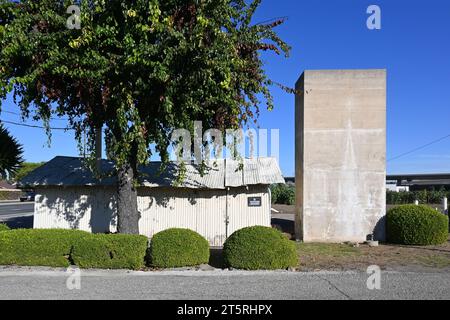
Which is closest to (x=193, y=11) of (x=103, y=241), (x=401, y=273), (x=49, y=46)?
(x=49, y=46)

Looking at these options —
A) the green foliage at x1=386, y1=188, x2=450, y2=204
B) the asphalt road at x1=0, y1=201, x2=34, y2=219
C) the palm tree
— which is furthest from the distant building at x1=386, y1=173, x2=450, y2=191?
the palm tree

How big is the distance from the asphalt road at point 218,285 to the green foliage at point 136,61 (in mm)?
3628

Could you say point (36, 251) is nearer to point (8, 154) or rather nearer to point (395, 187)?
point (8, 154)

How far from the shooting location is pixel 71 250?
38.5 ft

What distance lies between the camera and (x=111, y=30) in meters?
11.9

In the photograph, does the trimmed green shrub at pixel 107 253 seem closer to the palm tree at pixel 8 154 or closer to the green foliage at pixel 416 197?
the palm tree at pixel 8 154

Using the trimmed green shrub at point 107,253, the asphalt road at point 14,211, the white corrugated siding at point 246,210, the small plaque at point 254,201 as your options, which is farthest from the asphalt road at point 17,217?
the trimmed green shrub at point 107,253

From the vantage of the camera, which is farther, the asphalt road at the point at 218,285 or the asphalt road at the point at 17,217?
the asphalt road at the point at 17,217

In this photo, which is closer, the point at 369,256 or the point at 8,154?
the point at 369,256

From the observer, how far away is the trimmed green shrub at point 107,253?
11.4 metres

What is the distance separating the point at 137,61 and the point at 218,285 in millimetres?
5816

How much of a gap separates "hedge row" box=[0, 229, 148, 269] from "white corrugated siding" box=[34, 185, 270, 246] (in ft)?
17.8

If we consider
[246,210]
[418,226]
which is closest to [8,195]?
[246,210]

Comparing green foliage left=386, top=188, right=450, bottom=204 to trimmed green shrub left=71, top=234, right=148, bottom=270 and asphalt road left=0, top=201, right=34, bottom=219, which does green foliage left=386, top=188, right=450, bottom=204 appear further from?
trimmed green shrub left=71, top=234, right=148, bottom=270
